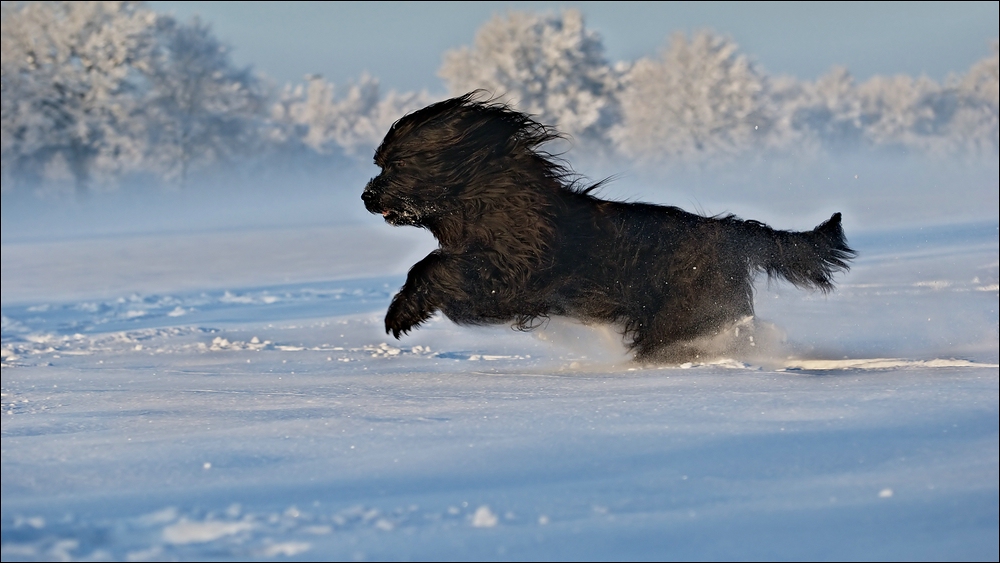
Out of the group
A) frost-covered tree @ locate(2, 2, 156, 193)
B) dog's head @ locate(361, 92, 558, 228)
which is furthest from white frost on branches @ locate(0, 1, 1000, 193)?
dog's head @ locate(361, 92, 558, 228)

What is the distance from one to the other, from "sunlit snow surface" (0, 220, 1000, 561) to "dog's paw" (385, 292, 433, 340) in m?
0.33

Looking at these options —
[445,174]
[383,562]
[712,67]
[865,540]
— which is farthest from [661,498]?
[712,67]

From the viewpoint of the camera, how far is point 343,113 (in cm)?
8294

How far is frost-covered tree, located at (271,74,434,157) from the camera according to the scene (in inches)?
3000

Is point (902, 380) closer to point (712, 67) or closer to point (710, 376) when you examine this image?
point (710, 376)

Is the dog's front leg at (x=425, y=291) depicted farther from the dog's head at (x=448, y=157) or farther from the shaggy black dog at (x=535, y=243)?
the dog's head at (x=448, y=157)

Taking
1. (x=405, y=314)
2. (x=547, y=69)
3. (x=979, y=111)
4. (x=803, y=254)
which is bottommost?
(x=405, y=314)

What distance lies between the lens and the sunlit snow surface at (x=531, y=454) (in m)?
2.30

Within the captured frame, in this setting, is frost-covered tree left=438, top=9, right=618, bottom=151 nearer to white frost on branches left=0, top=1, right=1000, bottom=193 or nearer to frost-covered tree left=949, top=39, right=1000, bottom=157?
white frost on branches left=0, top=1, right=1000, bottom=193

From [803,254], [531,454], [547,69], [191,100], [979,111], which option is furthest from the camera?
[979,111]

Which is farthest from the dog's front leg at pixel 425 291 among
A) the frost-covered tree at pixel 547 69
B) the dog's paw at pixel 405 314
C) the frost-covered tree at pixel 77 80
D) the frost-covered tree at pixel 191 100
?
the frost-covered tree at pixel 547 69

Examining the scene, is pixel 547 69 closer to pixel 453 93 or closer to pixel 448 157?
pixel 453 93

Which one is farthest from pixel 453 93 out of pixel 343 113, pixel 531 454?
pixel 531 454

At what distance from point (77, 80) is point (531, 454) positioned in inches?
1827
